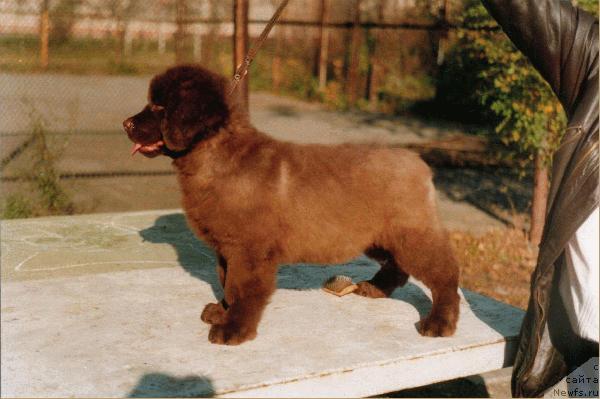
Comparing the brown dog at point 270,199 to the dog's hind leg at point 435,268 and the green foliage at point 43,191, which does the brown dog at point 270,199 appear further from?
the green foliage at point 43,191

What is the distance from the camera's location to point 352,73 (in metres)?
18.7

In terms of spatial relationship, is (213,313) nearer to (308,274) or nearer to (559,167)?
(308,274)

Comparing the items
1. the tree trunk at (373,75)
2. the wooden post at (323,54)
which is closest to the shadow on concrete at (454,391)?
the tree trunk at (373,75)

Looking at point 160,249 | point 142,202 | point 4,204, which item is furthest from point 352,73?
point 160,249

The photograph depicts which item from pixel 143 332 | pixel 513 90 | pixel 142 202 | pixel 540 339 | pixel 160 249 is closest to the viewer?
pixel 540 339

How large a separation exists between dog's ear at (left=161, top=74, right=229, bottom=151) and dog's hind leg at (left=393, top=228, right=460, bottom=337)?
121 centimetres

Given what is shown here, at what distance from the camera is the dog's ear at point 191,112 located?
357cm

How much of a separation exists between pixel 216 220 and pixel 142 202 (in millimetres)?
6187

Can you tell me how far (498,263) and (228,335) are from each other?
4.76m

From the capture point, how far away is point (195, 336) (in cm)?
383

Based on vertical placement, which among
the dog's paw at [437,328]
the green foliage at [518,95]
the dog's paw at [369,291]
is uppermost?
the green foliage at [518,95]

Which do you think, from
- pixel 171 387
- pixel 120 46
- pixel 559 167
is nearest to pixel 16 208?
pixel 171 387


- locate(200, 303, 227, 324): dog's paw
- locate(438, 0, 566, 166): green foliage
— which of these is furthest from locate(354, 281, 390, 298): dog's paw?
locate(438, 0, 566, 166): green foliage

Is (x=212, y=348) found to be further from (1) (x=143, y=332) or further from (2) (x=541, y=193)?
(2) (x=541, y=193)
